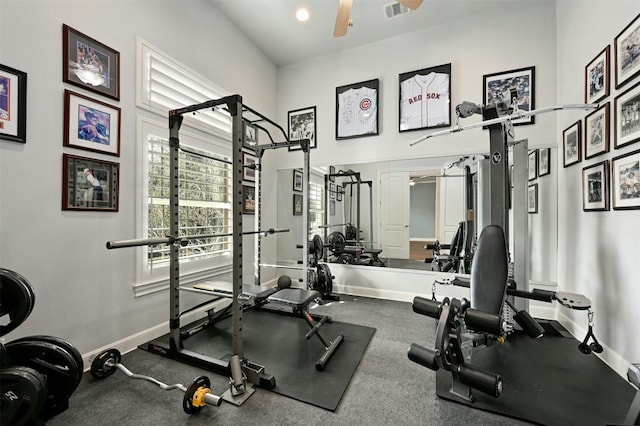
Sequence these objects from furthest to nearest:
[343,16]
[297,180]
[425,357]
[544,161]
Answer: [297,180], [544,161], [343,16], [425,357]

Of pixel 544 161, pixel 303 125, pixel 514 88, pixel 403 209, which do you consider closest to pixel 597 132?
pixel 544 161

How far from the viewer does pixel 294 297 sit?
7.59 ft

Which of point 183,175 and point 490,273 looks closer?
point 490,273

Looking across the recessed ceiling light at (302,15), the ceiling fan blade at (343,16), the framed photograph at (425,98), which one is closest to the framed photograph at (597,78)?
the framed photograph at (425,98)

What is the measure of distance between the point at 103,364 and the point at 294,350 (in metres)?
1.37

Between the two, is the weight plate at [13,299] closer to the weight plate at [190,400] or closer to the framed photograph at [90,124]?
the weight plate at [190,400]

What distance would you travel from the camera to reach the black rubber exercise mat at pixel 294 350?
1.76 m

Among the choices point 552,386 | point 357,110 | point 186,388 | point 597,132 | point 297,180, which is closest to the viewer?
point 186,388

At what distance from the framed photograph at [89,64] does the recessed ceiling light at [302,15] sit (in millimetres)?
2070

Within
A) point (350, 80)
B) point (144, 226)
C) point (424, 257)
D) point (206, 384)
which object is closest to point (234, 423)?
point (206, 384)

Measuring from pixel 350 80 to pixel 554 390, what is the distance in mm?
4043

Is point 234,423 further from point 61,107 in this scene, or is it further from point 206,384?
point 61,107

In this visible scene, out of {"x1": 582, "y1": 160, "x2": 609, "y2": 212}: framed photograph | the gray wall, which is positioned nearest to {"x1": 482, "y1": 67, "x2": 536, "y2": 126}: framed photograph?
{"x1": 582, "y1": 160, "x2": 609, "y2": 212}: framed photograph

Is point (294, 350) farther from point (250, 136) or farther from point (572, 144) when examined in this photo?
point (572, 144)
